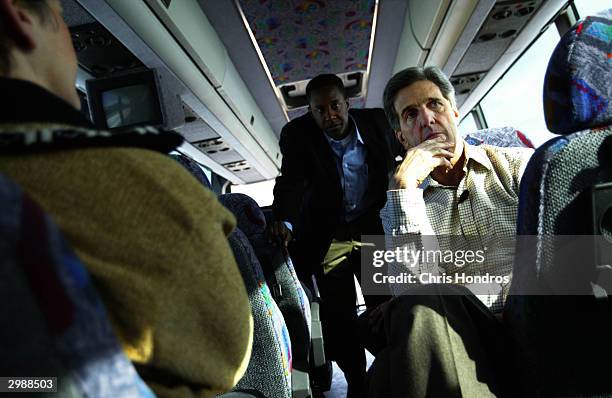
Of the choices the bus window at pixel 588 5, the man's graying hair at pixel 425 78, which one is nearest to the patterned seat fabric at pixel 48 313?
the man's graying hair at pixel 425 78

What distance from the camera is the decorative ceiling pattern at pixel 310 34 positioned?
3.46 meters

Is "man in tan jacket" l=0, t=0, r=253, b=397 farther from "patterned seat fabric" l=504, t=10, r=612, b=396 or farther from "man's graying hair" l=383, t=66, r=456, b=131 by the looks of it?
"man's graying hair" l=383, t=66, r=456, b=131

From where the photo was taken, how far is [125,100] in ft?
8.25

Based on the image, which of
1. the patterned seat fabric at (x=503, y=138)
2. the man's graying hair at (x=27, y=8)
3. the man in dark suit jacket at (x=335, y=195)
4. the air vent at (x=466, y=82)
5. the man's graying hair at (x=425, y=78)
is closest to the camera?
the man's graying hair at (x=27, y=8)

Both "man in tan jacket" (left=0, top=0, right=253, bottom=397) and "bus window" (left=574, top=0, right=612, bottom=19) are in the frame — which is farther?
"bus window" (left=574, top=0, right=612, bottom=19)

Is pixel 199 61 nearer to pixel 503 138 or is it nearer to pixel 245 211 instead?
pixel 245 211

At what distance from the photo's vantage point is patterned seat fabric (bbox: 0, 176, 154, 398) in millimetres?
427

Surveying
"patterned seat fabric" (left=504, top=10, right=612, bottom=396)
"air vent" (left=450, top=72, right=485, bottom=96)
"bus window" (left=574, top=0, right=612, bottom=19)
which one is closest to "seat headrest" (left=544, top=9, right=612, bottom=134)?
"patterned seat fabric" (left=504, top=10, right=612, bottom=396)

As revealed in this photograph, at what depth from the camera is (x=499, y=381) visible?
97 centimetres

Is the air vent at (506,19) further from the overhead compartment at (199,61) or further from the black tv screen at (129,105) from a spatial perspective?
the black tv screen at (129,105)

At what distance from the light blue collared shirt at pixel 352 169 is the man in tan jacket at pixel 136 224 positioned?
2.32 meters

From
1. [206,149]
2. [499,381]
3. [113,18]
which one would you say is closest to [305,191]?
[113,18]

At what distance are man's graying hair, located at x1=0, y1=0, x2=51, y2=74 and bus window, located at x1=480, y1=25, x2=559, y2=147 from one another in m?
3.38

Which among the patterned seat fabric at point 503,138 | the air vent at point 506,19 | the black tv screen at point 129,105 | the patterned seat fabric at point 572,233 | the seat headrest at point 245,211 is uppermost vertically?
the air vent at point 506,19
